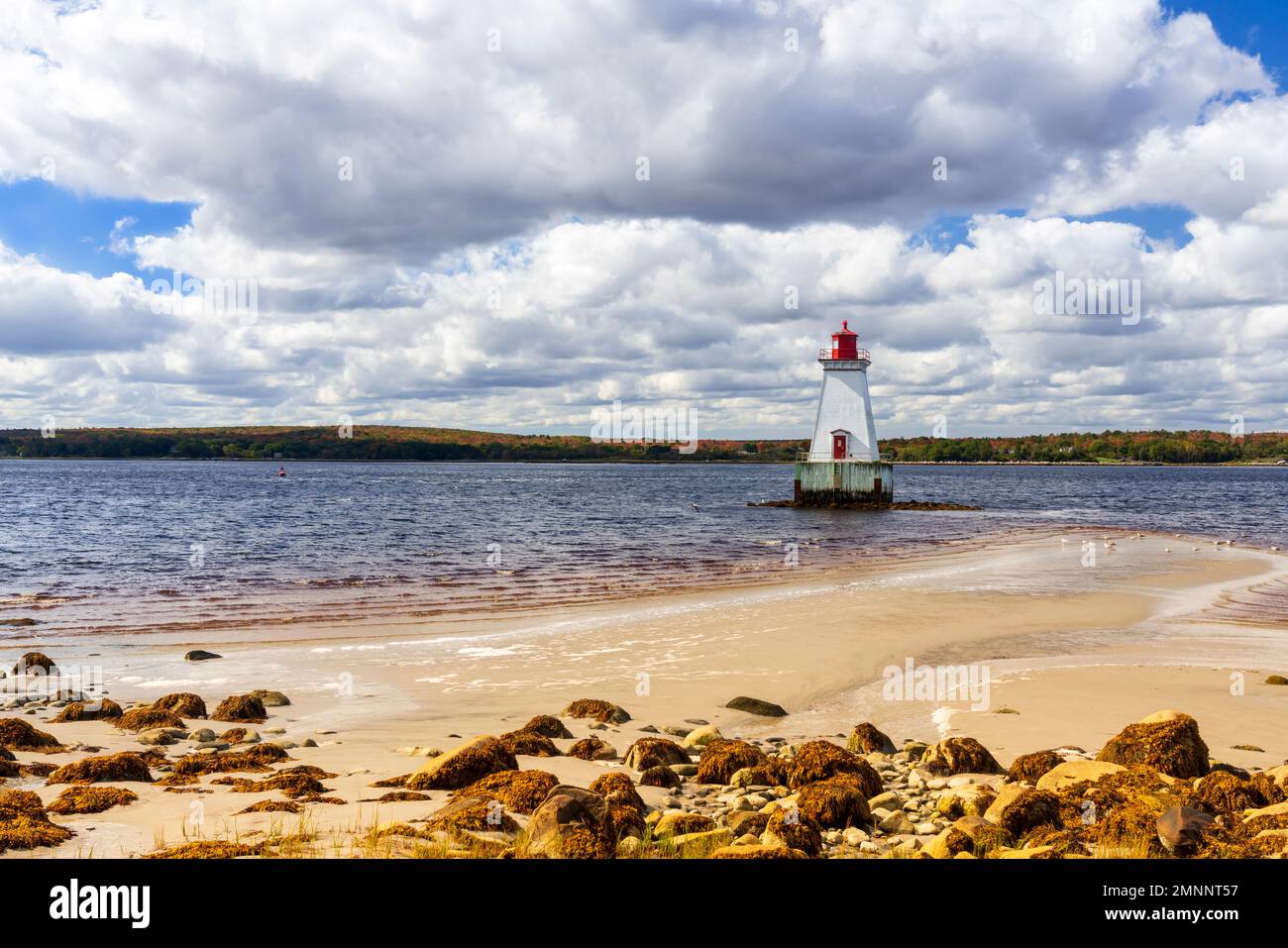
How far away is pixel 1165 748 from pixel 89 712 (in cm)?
1313

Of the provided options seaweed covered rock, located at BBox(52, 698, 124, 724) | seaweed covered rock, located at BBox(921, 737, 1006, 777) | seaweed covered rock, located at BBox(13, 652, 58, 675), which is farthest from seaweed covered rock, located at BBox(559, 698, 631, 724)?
seaweed covered rock, located at BBox(13, 652, 58, 675)

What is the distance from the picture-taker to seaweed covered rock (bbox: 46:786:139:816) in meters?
7.43

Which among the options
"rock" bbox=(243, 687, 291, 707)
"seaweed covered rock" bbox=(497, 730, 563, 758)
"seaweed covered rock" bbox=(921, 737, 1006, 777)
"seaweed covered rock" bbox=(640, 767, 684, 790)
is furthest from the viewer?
"rock" bbox=(243, 687, 291, 707)

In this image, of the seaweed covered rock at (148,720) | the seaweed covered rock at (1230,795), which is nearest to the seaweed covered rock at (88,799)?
the seaweed covered rock at (148,720)

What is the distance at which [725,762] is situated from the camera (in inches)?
357

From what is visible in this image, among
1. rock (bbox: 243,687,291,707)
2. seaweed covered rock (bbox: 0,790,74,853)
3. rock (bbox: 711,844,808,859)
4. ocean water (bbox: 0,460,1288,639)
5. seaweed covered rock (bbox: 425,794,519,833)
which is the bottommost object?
ocean water (bbox: 0,460,1288,639)

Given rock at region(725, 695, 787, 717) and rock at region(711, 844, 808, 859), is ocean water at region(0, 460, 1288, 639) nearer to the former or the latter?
rock at region(725, 695, 787, 717)

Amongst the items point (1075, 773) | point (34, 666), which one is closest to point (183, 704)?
point (34, 666)

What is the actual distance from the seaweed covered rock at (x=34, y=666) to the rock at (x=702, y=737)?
11245 millimetres

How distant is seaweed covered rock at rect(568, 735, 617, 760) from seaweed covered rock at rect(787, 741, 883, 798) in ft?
7.43

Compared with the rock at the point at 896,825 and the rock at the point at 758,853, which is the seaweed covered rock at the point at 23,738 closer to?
the rock at the point at 758,853

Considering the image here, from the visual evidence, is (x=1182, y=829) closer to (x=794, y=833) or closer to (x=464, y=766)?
(x=794, y=833)

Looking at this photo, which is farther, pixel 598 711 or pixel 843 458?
pixel 843 458
